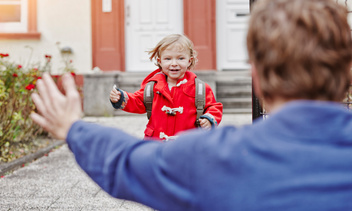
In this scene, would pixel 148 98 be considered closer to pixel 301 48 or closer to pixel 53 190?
pixel 53 190

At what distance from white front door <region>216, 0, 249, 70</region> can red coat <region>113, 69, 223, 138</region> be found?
24.7ft

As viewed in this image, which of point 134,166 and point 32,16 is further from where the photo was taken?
point 32,16

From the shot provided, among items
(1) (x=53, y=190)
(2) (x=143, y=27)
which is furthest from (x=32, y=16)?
(1) (x=53, y=190)

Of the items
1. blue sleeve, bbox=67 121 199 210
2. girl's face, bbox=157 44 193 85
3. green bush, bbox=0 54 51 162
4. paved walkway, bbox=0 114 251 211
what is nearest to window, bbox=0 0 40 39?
green bush, bbox=0 54 51 162

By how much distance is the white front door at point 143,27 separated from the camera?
10.7 meters

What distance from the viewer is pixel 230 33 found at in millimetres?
10711

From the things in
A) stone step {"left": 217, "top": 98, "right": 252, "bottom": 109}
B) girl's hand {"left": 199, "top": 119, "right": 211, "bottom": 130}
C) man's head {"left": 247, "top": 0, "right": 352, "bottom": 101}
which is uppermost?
man's head {"left": 247, "top": 0, "right": 352, "bottom": 101}

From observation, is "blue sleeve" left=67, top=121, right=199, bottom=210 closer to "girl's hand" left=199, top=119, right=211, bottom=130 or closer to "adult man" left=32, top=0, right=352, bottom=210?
"adult man" left=32, top=0, right=352, bottom=210

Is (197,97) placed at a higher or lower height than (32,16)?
lower

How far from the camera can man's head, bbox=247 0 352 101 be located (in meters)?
0.94

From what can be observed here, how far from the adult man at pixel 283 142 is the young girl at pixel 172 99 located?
6.54 ft

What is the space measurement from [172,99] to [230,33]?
7.81 meters

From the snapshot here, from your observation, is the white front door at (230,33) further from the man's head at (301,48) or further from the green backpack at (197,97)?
the man's head at (301,48)

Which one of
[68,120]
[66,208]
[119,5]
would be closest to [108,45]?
[119,5]
